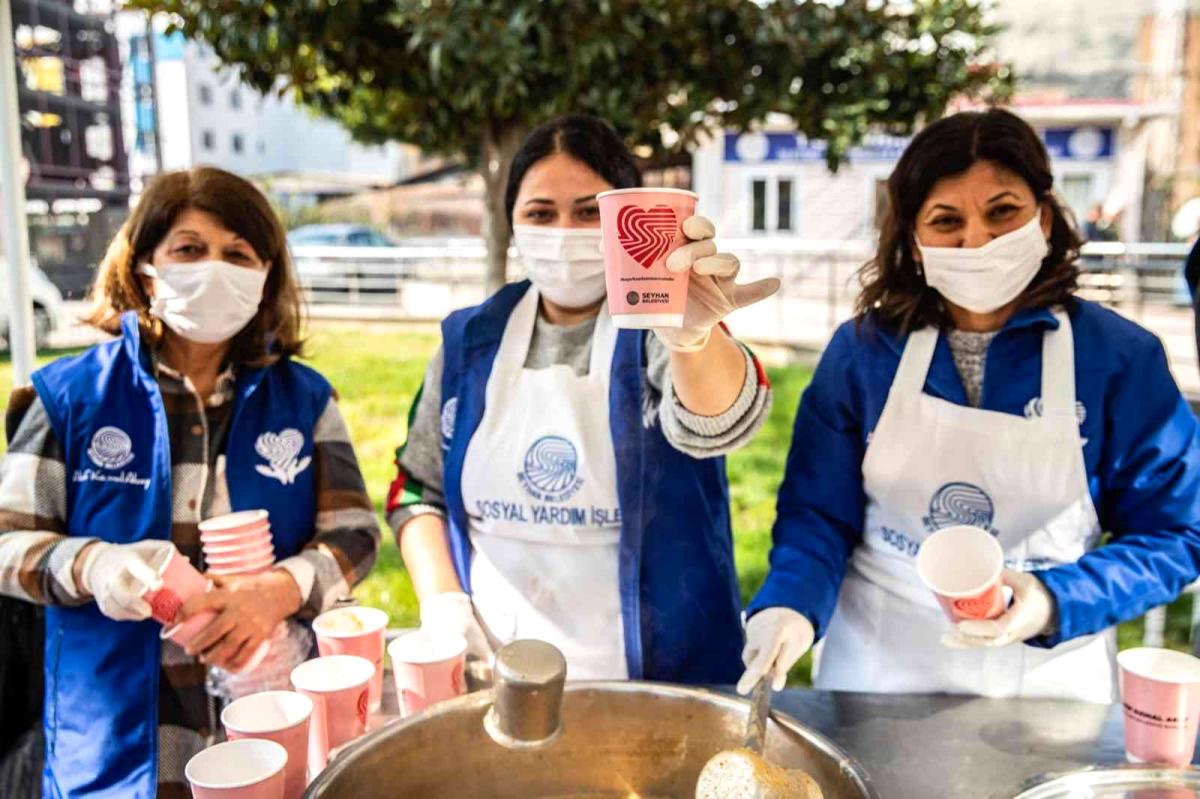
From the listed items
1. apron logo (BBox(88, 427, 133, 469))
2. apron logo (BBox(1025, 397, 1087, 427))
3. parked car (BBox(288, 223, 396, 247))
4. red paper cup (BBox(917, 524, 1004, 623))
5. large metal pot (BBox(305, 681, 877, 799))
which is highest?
parked car (BBox(288, 223, 396, 247))

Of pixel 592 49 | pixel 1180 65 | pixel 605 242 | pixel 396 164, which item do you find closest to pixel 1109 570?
pixel 605 242

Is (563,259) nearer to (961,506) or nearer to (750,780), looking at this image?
(961,506)

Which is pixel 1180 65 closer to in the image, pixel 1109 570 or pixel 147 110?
pixel 147 110

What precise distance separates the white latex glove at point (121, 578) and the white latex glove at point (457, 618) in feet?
1.53

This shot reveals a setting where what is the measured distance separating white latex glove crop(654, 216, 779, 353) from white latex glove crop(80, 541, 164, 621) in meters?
0.97

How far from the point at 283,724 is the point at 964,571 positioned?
1126mm

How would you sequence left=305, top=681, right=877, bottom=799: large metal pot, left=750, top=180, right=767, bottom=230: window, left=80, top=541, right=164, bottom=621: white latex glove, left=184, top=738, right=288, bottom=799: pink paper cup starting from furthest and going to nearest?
left=750, top=180, right=767, bottom=230: window → left=80, top=541, right=164, bottom=621: white latex glove → left=305, top=681, right=877, bottom=799: large metal pot → left=184, top=738, right=288, bottom=799: pink paper cup

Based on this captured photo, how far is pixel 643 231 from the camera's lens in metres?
1.27

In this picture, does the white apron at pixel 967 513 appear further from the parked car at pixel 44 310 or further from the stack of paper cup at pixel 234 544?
the parked car at pixel 44 310

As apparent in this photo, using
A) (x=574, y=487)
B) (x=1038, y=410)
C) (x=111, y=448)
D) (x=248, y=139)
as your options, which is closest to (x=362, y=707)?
(x=574, y=487)

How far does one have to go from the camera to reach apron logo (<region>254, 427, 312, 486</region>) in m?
2.04

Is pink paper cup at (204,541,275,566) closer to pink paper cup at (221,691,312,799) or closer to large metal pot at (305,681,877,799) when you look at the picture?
pink paper cup at (221,691,312,799)

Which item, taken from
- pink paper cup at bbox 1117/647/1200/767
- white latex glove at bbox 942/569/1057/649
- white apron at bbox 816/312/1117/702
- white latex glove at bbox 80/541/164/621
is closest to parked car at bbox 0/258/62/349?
white latex glove at bbox 80/541/164/621

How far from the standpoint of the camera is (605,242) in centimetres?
128
